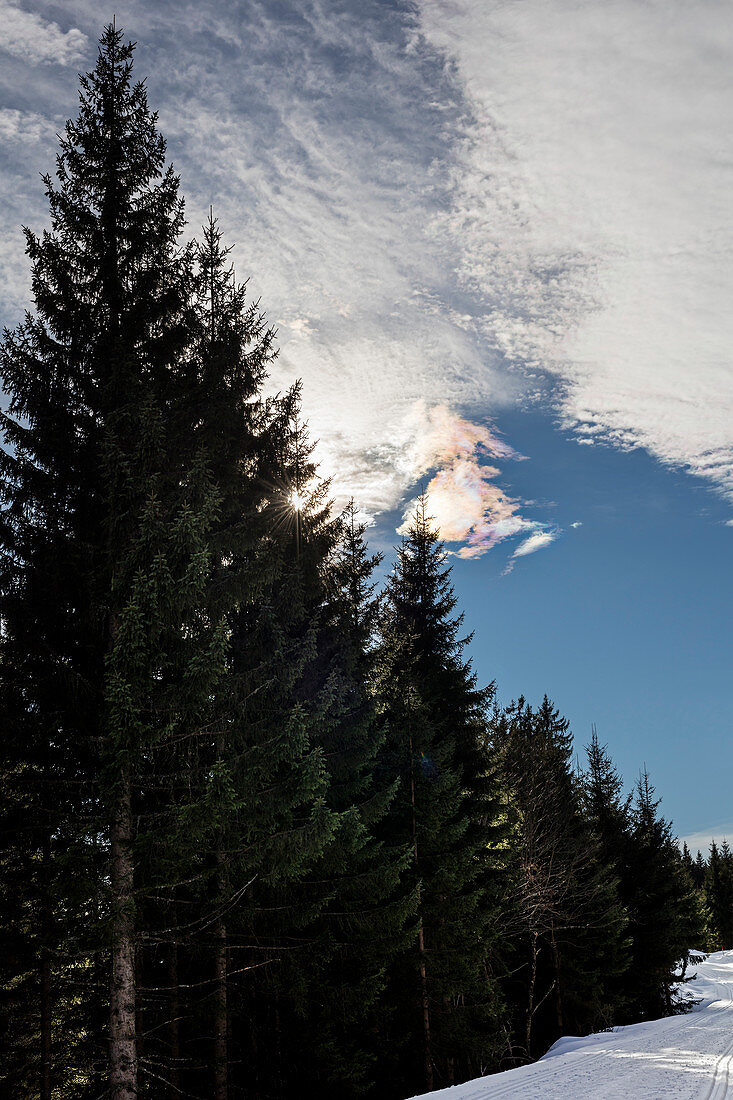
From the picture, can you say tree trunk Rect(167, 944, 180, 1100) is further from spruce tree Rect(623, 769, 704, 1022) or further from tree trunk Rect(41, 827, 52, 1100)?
spruce tree Rect(623, 769, 704, 1022)

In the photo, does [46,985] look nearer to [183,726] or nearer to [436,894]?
[183,726]

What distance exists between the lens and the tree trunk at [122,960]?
9.16 m

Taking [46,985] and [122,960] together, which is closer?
[122,960]

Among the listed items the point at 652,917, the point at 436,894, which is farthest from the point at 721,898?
the point at 436,894

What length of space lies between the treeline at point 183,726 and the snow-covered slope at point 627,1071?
2.70 m

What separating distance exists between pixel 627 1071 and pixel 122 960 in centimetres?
908

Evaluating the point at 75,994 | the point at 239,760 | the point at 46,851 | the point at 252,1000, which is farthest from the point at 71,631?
the point at 252,1000

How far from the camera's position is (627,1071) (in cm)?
1247

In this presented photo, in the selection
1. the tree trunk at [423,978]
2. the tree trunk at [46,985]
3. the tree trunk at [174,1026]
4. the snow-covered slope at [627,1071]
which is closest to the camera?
the snow-covered slope at [627,1071]

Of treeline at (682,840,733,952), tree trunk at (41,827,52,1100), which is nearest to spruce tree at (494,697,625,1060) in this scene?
tree trunk at (41,827,52,1100)

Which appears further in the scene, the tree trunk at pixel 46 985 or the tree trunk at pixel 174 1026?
the tree trunk at pixel 174 1026

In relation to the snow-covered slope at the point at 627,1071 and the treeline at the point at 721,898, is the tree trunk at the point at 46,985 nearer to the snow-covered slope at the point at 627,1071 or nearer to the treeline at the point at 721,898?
the snow-covered slope at the point at 627,1071

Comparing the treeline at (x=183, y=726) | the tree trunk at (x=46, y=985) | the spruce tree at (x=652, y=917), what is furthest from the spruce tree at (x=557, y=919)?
the tree trunk at (x=46, y=985)

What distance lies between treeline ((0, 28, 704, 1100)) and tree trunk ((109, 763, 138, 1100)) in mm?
37
